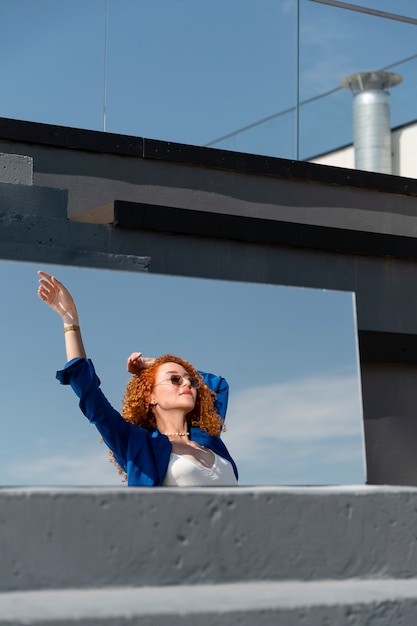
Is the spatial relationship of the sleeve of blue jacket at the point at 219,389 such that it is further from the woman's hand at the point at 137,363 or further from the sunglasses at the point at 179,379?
the woman's hand at the point at 137,363

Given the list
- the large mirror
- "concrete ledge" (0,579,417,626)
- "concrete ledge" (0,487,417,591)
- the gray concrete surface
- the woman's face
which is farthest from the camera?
the gray concrete surface

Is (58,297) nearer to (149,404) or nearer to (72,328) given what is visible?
(72,328)

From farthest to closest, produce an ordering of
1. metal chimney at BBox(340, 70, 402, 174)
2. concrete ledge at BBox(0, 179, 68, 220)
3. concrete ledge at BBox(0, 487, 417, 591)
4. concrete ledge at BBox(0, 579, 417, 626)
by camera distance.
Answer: metal chimney at BBox(340, 70, 402, 174) < concrete ledge at BBox(0, 179, 68, 220) < concrete ledge at BBox(0, 487, 417, 591) < concrete ledge at BBox(0, 579, 417, 626)

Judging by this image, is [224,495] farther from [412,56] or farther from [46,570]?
[412,56]

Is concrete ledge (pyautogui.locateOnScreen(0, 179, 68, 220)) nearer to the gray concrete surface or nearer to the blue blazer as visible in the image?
the gray concrete surface

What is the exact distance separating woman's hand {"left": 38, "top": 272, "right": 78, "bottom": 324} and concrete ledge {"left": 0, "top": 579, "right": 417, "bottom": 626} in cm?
117

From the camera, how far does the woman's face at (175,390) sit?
370 centimetres

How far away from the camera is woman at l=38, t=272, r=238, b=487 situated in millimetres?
3500

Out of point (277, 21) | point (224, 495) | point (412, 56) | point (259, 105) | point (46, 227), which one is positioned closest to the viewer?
point (224, 495)

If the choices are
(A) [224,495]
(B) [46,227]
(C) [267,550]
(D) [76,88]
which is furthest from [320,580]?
(D) [76,88]

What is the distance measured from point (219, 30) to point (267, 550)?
→ 5.37m

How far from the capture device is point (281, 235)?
577 cm

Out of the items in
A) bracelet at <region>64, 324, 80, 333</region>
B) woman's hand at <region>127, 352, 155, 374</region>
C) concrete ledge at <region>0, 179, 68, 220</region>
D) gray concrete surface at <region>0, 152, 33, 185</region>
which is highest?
gray concrete surface at <region>0, 152, 33, 185</region>

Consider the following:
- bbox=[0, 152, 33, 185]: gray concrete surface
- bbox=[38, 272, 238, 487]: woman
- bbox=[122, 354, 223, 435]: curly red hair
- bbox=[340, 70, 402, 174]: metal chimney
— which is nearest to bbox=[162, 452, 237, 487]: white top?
bbox=[38, 272, 238, 487]: woman
